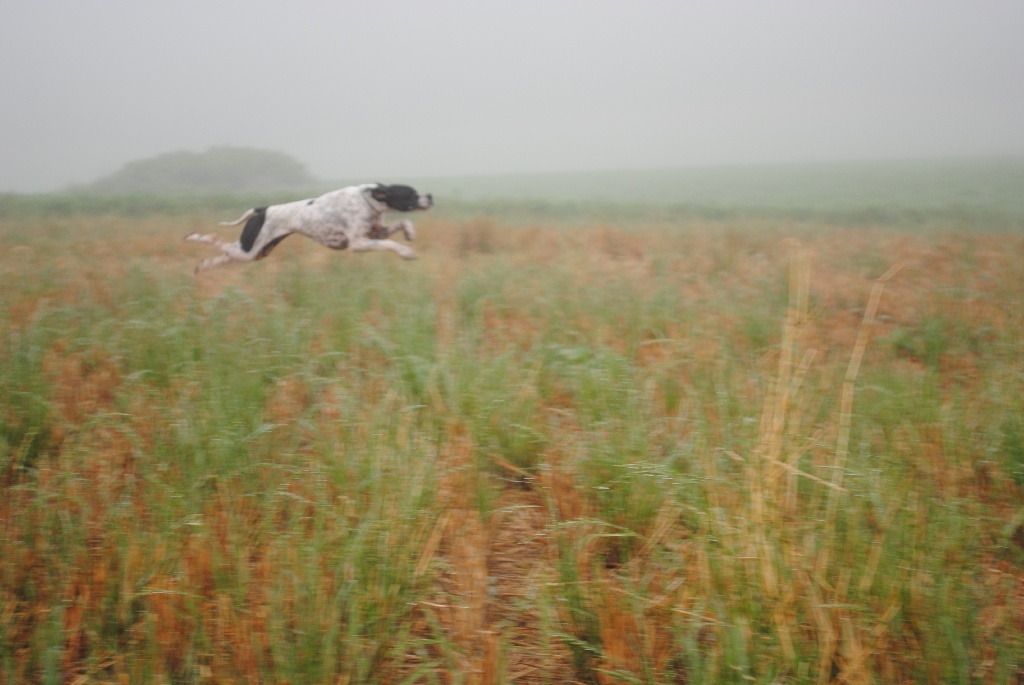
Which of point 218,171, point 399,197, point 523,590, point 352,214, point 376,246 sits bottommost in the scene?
point 523,590

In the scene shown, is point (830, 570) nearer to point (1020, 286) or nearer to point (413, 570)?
point (413, 570)

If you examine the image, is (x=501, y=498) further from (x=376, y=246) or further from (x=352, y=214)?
(x=352, y=214)

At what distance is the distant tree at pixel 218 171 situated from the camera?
Answer: 20.2m

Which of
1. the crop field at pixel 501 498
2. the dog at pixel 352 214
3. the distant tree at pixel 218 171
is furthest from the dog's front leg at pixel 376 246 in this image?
the distant tree at pixel 218 171

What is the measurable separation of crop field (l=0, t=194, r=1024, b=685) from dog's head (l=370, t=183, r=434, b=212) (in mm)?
1007

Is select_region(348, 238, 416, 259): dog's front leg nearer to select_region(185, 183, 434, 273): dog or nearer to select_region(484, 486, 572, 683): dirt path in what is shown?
select_region(185, 183, 434, 273): dog

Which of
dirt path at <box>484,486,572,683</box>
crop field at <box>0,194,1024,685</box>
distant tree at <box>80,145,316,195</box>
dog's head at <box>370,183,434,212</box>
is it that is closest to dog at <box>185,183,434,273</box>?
dog's head at <box>370,183,434,212</box>

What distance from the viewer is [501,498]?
2811 mm

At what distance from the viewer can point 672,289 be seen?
582cm

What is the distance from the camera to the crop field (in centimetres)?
179

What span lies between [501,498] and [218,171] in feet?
71.6

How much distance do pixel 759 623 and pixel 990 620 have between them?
0.74 m

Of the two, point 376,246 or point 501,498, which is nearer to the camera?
point 501,498

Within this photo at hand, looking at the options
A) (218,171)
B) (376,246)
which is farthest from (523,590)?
(218,171)
